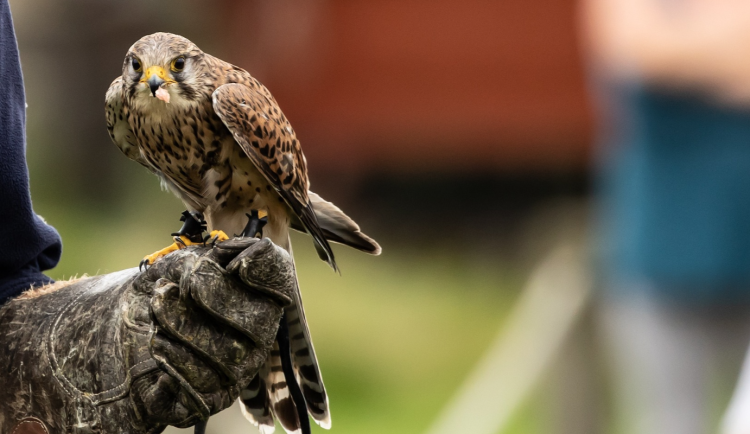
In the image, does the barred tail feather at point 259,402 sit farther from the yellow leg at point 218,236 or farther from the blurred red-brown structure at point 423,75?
the blurred red-brown structure at point 423,75

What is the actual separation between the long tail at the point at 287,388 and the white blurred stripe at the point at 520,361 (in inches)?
117

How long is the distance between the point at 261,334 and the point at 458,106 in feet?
26.9

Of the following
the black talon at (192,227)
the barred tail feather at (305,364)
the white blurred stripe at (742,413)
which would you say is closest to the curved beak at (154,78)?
the black talon at (192,227)

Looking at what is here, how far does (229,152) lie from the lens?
2547mm

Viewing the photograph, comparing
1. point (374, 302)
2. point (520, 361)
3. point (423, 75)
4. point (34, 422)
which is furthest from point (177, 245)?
point (423, 75)

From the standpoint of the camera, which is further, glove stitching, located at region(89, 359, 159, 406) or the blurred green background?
the blurred green background

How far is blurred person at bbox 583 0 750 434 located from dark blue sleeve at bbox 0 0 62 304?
250 centimetres

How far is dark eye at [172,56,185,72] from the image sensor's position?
2.47 m

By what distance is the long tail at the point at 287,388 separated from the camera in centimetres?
254

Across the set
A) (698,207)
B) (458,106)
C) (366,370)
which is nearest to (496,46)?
(458,106)

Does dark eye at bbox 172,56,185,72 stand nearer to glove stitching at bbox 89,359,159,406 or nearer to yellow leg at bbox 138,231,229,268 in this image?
yellow leg at bbox 138,231,229,268

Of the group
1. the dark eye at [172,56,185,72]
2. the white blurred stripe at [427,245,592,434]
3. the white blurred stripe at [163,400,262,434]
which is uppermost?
the dark eye at [172,56,185,72]

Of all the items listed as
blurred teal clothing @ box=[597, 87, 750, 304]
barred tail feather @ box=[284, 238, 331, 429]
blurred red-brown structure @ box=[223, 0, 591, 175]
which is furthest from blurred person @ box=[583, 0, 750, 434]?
blurred red-brown structure @ box=[223, 0, 591, 175]

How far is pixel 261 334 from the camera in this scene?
81.0 inches
